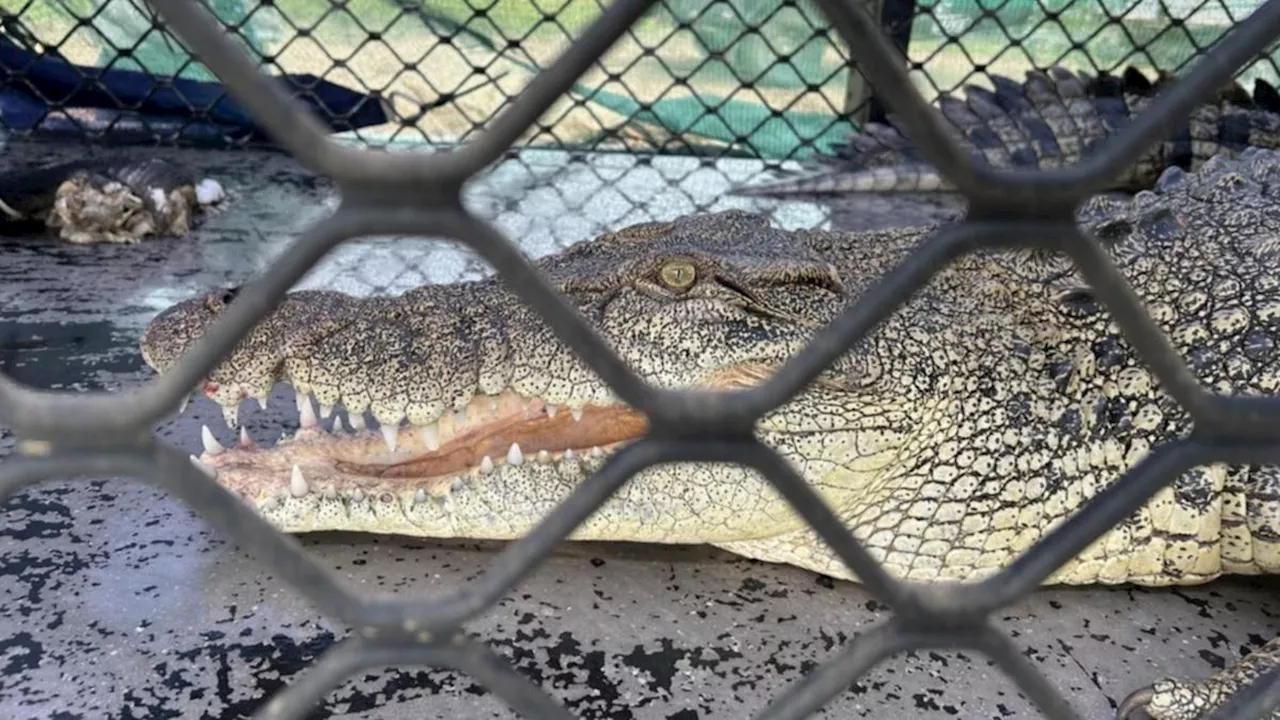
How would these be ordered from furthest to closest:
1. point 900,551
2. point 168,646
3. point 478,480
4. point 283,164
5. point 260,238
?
1. point 283,164
2. point 260,238
3. point 900,551
4. point 478,480
5. point 168,646

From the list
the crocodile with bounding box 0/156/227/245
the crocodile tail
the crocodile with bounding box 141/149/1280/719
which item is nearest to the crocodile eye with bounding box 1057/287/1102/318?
the crocodile with bounding box 141/149/1280/719

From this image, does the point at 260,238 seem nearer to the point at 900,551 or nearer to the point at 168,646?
the point at 168,646

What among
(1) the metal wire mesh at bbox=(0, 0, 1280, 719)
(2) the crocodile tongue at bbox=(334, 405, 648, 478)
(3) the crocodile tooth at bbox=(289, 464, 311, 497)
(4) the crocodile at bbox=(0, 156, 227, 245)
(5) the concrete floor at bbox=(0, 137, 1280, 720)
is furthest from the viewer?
(4) the crocodile at bbox=(0, 156, 227, 245)

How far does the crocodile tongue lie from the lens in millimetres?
1791

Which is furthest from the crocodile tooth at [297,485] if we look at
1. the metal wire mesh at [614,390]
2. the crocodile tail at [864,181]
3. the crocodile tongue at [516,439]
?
the crocodile tail at [864,181]

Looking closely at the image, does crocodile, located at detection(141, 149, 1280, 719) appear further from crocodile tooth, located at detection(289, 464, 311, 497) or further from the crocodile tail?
the crocodile tail

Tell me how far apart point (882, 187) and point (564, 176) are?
1.31 m

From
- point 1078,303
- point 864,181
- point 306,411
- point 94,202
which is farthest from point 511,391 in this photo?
point 864,181

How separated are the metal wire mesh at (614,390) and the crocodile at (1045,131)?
3.31 m

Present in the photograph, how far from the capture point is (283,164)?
411cm

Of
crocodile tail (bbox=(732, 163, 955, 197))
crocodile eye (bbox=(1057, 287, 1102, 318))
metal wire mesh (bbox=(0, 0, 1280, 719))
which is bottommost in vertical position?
metal wire mesh (bbox=(0, 0, 1280, 719))

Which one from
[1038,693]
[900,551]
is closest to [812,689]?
[1038,693]

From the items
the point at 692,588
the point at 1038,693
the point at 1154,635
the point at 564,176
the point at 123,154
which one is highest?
the point at 564,176

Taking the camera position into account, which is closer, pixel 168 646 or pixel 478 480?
pixel 168 646
